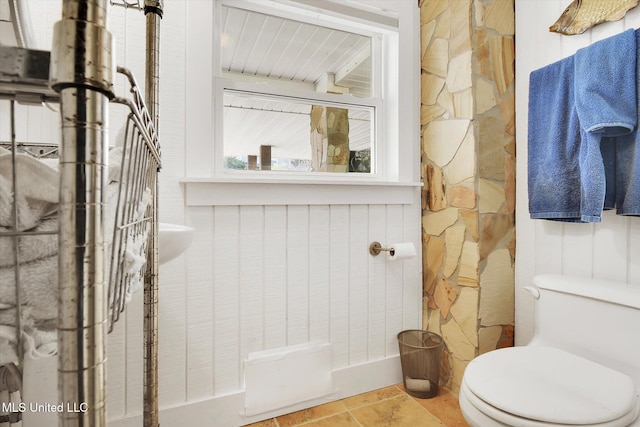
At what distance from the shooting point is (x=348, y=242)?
1.66m

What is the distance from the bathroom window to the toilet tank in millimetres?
937

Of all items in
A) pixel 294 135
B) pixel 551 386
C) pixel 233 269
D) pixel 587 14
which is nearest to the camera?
pixel 551 386

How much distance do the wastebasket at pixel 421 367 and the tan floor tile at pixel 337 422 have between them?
1.17ft

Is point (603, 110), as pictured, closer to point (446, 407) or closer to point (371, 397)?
point (446, 407)

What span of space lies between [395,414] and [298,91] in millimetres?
1542

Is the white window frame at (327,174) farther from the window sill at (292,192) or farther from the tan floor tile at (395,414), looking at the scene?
the tan floor tile at (395,414)

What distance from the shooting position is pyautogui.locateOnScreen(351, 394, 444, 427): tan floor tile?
1.45m

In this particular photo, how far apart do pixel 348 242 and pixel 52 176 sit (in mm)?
1360

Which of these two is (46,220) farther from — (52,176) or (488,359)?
(488,359)

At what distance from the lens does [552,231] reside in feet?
4.98

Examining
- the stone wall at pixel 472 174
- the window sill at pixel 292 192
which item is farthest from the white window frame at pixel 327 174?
the stone wall at pixel 472 174

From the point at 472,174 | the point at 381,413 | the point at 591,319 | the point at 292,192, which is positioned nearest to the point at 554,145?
the point at 472,174

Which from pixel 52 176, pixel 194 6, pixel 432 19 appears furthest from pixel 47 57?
pixel 432 19

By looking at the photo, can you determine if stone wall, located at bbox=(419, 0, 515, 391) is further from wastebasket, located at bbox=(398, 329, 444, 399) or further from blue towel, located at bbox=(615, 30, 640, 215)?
blue towel, located at bbox=(615, 30, 640, 215)
